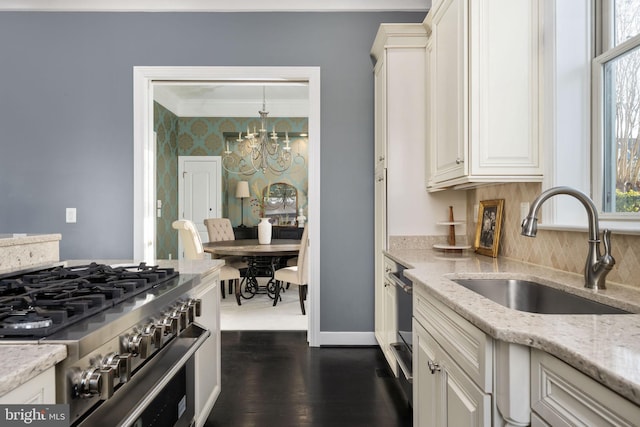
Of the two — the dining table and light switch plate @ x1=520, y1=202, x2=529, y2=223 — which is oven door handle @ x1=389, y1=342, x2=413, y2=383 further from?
the dining table

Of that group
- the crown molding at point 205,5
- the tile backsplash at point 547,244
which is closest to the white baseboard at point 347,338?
the tile backsplash at point 547,244

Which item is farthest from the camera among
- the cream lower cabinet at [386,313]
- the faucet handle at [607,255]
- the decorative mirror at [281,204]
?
the decorative mirror at [281,204]

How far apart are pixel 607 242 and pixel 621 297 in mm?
188

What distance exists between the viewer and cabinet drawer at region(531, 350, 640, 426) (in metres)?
0.66

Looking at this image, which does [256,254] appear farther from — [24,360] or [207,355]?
[24,360]

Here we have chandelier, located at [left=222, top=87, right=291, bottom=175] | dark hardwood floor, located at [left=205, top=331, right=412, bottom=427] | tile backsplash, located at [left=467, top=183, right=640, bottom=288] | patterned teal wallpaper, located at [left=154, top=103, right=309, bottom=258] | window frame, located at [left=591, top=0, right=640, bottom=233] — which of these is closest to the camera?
tile backsplash, located at [left=467, top=183, right=640, bottom=288]

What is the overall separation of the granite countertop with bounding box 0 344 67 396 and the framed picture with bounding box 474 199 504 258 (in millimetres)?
2233

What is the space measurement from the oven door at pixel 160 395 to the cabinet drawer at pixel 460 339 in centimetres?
87

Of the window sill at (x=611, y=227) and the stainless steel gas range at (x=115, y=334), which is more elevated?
the window sill at (x=611, y=227)

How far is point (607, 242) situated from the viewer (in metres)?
1.31

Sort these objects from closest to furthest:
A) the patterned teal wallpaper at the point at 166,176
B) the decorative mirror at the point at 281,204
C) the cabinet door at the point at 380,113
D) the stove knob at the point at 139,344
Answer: the stove knob at the point at 139,344, the cabinet door at the point at 380,113, the patterned teal wallpaper at the point at 166,176, the decorative mirror at the point at 281,204

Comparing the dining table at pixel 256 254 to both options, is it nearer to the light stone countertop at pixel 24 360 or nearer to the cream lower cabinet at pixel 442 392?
the cream lower cabinet at pixel 442 392

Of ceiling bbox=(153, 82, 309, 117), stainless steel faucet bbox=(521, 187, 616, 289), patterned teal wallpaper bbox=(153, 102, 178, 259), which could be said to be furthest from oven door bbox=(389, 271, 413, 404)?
patterned teal wallpaper bbox=(153, 102, 178, 259)

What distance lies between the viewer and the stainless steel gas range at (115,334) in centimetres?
84
